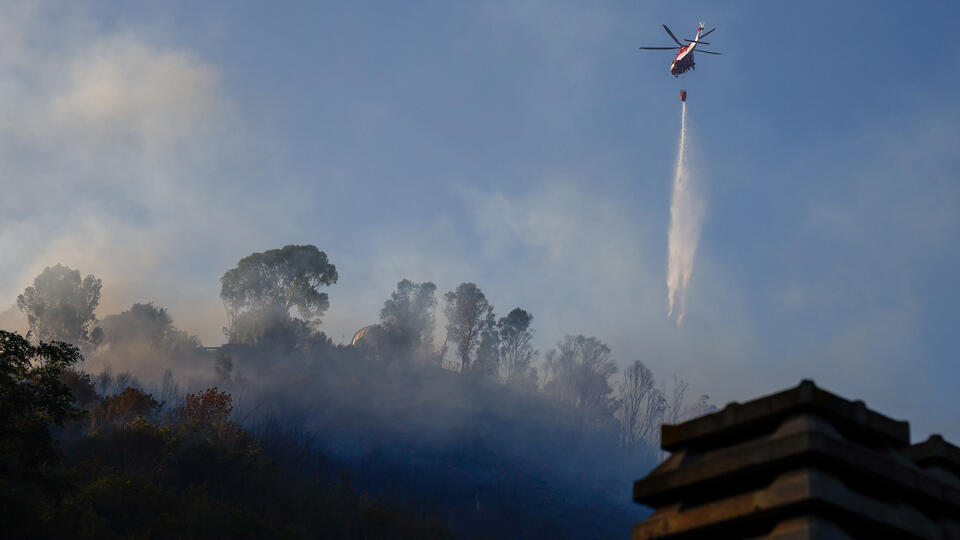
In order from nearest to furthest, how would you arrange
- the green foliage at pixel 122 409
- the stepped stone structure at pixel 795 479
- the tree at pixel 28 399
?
the stepped stone structure at pixel 795 479 < the tree at pixel 28 399 < the green foliage at pixel 122 409

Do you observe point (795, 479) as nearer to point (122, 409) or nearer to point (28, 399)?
point (28, 399)

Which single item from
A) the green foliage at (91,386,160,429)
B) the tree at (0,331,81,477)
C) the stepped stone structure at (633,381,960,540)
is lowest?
the stepped stone structure at (633,381,960,540)

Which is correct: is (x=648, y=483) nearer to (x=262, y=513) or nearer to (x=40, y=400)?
(x=40, y=400)

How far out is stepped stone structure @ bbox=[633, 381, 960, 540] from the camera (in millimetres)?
5344

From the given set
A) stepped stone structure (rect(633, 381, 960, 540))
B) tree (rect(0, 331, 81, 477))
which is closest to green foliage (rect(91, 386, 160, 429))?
tree (rect(0, 331, 81, 477))

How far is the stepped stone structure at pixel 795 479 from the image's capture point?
17.5 ft

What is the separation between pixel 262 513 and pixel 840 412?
62754 millimetres

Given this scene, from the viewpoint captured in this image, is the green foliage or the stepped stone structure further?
the green foliage

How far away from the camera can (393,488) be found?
10025 centimetres

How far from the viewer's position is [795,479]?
→ 5.38 meters

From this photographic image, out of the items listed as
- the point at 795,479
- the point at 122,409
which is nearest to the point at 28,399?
the point at 795,479

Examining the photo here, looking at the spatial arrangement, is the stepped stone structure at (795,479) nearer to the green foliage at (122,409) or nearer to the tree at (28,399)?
the tree at (28,399)

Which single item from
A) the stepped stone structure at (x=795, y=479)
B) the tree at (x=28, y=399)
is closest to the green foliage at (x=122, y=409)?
the tree at (x=28, y=399)

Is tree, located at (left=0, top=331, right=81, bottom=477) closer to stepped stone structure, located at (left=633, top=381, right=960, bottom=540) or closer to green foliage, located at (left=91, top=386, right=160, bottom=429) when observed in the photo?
stepped stone structure, located at (left=633, top=381, right=960, bottom=540)
